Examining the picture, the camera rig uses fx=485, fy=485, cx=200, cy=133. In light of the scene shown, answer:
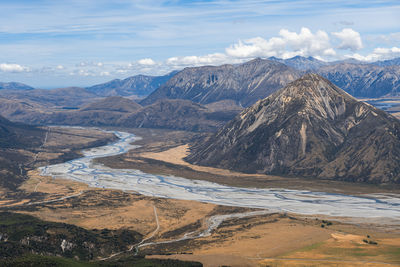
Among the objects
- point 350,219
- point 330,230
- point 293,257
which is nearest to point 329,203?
point 350,219

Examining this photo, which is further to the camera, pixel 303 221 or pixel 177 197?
pixel 177 197

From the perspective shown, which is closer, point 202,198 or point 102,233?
point 102,233

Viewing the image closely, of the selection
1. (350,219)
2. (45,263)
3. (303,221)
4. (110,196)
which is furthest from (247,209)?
(45,263)

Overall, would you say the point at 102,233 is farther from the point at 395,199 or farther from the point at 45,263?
the point at 395,199

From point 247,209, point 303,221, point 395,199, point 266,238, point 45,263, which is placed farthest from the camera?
point 395,199

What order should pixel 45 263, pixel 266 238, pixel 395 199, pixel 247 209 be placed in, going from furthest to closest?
1. pixel 395 199
2. pixel 247 209
3. pixel 266 238
4. pixel 45 263

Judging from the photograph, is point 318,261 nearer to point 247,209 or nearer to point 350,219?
point 350,219

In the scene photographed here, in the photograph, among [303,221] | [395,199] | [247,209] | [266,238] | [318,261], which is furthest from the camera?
[395,199]

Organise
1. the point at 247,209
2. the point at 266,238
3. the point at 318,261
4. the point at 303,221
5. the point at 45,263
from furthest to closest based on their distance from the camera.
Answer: the point at 247,209 < the point at 303,221 < the point at 266,238 < the point at 318,261 < the point at 45,263

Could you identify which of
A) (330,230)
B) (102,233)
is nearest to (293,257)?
(330,230)
